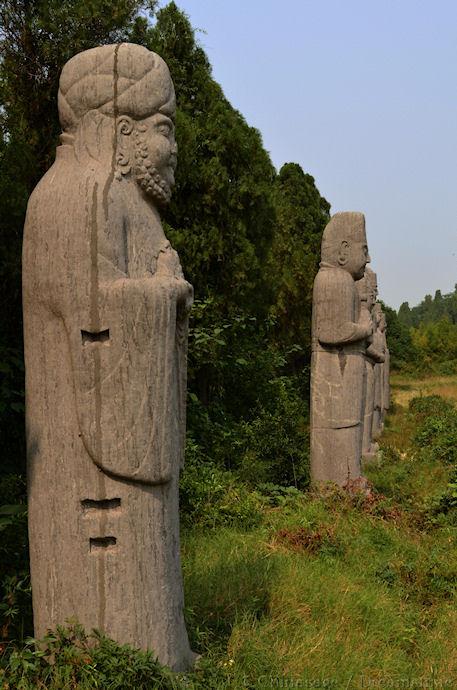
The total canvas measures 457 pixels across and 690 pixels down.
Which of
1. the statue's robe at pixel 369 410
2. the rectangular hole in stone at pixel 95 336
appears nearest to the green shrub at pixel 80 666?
the rectangular hole in stone at pixel 95 336

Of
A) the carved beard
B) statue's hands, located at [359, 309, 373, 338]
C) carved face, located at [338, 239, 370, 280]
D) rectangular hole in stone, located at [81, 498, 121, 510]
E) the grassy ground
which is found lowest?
the grassy ground

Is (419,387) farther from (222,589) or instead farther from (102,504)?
(102,504)

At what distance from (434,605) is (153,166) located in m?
3.79

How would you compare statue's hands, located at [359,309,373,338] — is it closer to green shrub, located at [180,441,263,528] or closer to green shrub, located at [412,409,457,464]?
green shrub, located at [180,441,263,528]

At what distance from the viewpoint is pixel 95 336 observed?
3459 mm

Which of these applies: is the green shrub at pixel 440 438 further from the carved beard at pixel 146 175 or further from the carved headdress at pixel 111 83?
the carved headdress at pixel 111 83

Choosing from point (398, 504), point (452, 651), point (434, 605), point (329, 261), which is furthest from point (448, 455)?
point (452, 651)

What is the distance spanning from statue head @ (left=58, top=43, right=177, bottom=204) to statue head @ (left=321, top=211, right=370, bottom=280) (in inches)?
192

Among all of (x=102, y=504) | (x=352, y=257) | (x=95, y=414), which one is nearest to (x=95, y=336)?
(x=95, y=414)

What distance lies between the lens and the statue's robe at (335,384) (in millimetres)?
8125

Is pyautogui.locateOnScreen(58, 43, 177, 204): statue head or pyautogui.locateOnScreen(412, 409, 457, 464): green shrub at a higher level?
pyautogui.locateOnScreen(58, 43, 177, 204): statue head

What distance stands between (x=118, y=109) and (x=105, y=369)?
1237 mm

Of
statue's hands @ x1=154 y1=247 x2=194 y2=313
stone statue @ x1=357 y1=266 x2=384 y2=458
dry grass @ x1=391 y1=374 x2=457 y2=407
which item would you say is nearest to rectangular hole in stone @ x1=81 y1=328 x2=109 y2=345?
statue's hands @ x1=154 y1=247 x2=194 y2=313

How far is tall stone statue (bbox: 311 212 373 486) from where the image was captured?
8164 mm
